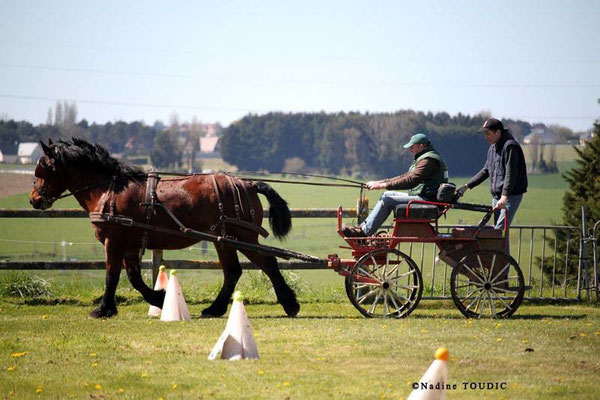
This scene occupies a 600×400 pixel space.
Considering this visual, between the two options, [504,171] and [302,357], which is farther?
[504,171]

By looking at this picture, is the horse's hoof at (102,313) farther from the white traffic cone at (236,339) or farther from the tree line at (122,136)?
the tree line at (122,136)

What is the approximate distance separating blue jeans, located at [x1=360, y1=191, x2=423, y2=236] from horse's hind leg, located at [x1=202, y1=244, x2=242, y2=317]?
1.71 meters

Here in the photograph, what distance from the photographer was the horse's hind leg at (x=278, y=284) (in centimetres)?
1159

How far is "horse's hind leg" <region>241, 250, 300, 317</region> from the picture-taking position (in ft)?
38.0

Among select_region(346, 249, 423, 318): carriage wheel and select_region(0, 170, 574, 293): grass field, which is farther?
select_region(0, 170, 574, 293): grass field

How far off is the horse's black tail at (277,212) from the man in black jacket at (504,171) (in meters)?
2.21

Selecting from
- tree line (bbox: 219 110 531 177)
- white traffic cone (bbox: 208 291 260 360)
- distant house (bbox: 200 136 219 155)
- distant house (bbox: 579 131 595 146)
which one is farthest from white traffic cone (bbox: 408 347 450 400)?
distant house (bbox: 200 136 219 155)

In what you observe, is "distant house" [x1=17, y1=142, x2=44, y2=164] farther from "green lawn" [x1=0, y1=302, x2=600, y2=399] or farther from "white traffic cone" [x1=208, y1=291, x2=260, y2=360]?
"white traffic cone" [x1=208, y1=291, x2=260, y2=360]

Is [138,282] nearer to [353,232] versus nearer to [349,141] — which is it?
[353,232]

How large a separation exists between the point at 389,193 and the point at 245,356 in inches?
140

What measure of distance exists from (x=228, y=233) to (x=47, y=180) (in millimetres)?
2374

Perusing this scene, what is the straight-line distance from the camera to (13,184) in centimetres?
5069

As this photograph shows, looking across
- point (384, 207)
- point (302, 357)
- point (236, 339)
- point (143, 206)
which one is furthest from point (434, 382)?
point (143, 206)

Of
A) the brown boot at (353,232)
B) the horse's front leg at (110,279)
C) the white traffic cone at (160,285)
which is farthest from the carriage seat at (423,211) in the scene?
the horse's front leg at (110,279)
